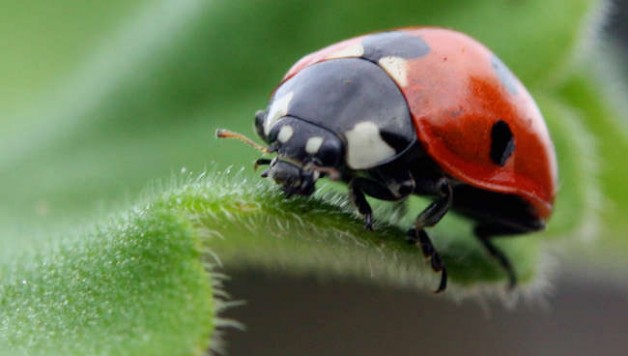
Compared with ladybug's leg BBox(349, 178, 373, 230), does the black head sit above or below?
above

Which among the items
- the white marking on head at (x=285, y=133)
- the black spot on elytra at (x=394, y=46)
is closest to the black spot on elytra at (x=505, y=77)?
the black spot on elytra at (x=394, y=46)

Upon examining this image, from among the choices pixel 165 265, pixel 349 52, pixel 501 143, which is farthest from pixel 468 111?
pixel 165 265

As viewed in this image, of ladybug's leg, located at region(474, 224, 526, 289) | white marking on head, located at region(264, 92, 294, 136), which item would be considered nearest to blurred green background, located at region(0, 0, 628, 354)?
ladybug's leg, located at region(474, 224, 526, 289)

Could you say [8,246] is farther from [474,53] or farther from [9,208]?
[474,53]

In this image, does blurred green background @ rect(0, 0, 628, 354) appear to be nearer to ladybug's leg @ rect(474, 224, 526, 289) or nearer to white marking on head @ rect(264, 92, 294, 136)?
ladybug's leg @ rect(474, 224, 526, 289)

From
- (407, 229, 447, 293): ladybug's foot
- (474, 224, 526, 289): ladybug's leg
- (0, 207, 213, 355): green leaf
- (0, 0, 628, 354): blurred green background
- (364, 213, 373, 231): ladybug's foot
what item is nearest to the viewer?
(0, 207, 213, 355): green leaf

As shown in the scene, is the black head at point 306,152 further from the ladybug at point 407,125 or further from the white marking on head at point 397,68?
the white marking on head at point 397,68

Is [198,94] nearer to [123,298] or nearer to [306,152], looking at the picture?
[306,152]
